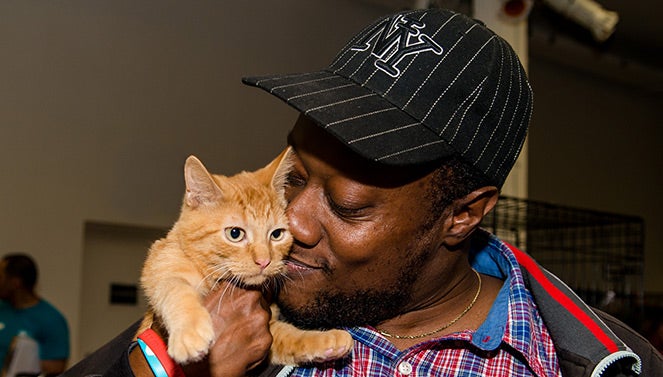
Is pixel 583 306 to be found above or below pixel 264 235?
below

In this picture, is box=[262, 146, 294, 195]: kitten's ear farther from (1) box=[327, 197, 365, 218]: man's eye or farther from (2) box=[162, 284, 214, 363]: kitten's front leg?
(2) box=[162, 284, 214, 363]: kitten's front leg

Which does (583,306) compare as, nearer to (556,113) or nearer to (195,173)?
(195,173)

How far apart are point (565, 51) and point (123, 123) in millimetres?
4561

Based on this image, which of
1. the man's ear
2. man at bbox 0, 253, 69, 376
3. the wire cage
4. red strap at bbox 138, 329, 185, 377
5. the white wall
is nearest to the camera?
red strap at bbox 138, 329, 185, 377

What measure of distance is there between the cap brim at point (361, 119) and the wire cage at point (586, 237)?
1.85 metres

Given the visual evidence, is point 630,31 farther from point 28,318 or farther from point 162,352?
point 162,352

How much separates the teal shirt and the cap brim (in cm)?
329

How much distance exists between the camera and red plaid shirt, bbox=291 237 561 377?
1.58 m

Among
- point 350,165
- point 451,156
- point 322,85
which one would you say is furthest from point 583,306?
point 322,85

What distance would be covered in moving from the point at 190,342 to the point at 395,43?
664mm

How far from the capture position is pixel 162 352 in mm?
1455

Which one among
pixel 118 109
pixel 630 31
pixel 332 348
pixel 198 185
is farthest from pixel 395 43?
pixel 630 31

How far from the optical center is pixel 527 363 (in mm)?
1592

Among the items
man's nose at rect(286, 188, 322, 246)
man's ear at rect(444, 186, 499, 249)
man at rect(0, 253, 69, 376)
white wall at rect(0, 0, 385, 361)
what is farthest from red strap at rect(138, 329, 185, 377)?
white wall at rect(0, 0, 385, 361)
